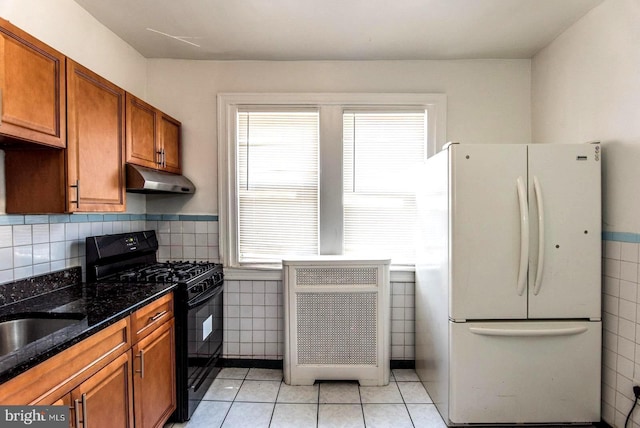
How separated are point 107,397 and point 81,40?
213 cm

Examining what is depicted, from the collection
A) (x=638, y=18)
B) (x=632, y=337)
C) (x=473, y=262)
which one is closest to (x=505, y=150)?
(x=473, y=262)

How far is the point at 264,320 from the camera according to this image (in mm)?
2717

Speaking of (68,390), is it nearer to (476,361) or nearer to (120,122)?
(120,122)

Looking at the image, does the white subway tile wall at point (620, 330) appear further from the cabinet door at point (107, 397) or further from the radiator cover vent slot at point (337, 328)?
the cabinet door at point (107, 397)

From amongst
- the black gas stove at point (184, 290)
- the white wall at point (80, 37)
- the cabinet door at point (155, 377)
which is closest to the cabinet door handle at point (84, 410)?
the cabinet door at point (155, 377)

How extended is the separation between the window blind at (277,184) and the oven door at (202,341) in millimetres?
510

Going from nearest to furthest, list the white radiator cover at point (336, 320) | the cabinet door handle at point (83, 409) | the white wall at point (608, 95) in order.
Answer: the cabinet door handle at point (83, 409)
the white wall at point (608, 95)
the white radiator cover at point (336, 320)

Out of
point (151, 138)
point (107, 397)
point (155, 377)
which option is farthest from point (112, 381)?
point (151, 138)

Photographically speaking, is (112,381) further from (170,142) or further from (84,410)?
(170,142)

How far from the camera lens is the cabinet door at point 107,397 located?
4.05 feet

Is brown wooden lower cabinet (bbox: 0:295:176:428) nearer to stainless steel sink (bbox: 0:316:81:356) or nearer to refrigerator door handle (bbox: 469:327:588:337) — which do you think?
stainless steel sink (bbox: 0:316:81:356)

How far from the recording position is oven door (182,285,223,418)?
2.05 m

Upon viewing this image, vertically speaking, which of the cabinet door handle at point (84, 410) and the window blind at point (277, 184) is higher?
the window blind at point (277, 184)

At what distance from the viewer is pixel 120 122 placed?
195cm
